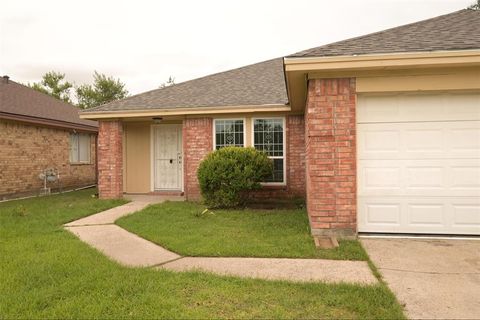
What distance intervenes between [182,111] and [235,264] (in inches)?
252

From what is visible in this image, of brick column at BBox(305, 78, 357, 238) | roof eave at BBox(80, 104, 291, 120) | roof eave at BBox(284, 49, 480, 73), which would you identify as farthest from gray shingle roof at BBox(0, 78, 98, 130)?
brick column at BBox(305, 78, 357, 238)

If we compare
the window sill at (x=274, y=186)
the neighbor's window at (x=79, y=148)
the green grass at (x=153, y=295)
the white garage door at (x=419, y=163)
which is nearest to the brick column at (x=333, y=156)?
the white garage door at (x=419, y=163)

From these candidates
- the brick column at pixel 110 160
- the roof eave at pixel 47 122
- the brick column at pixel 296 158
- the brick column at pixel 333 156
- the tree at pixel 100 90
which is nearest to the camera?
the brick column at pixel 333 156

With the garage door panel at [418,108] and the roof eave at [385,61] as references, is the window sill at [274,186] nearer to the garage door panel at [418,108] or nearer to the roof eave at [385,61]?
the garage door panel at [418,108]

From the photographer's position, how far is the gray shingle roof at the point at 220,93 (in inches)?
390

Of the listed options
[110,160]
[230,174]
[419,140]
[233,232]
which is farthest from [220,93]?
[419,140]

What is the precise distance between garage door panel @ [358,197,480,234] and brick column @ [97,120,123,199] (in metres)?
7.58

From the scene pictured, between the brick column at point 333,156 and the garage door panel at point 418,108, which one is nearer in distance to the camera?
the garage door panel at point 418,108

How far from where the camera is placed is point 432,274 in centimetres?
379

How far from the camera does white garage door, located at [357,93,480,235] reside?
5.30 metres

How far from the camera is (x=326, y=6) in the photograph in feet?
38.7

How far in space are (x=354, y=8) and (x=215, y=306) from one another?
1240 centimetres

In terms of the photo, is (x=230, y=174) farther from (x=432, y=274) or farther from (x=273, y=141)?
(x=432, y=274)

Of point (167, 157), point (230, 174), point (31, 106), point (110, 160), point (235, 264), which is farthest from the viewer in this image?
point (31, 106)
